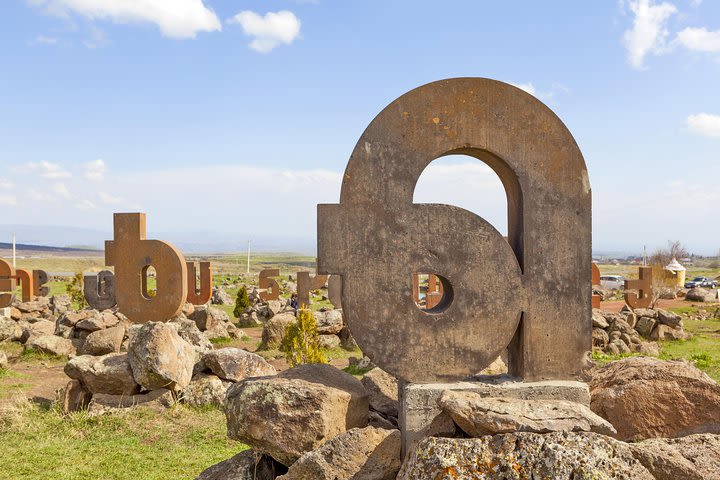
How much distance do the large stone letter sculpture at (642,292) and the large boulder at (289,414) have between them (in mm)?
23229

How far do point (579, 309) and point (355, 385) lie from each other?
88.7 inches

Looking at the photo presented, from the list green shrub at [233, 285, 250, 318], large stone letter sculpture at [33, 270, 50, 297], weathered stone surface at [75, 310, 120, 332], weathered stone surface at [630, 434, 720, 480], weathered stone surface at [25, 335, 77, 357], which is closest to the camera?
weathered stone surface at [630, 434, 720, 480]

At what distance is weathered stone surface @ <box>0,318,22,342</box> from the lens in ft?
53.9

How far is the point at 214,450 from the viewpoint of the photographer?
303 inches

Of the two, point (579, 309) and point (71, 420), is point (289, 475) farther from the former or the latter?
point (71, 420)

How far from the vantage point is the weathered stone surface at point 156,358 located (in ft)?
29.7

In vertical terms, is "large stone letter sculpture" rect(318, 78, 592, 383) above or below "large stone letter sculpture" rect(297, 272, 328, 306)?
above

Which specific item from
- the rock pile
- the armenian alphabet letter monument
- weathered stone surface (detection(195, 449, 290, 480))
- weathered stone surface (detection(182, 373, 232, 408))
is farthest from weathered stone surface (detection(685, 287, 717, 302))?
weathered stone surface (detection(195, 449, 290, 480))

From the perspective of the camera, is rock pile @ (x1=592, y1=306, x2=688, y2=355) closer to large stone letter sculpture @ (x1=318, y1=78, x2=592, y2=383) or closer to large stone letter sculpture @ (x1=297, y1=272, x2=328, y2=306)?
large stone letter sculpture @ (x1=297, y1=272, x2=328, y2=306)

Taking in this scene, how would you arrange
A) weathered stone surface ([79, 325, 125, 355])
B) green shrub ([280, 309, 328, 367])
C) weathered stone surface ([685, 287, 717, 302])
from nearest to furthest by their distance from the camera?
1. green shrub ([280, 309, 328, 367])
2. weathered stone surface ([79, 325, 125, 355])
3. weathered stone surface ([685, 287, 717, 302])

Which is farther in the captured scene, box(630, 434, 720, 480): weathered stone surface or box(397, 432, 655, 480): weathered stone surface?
box(630, 434, 720, 480): weathered stone surface

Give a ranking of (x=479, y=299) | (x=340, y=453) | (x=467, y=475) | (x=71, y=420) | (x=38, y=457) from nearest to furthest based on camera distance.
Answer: (x=467, y=475) < (x=340, y=453) < (x=479, y=299) < (x=38, y=457) < (x=71, y=420)

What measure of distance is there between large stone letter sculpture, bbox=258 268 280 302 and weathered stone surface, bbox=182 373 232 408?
18.4 meters

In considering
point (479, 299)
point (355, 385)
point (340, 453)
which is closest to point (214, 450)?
point (355, 385)
